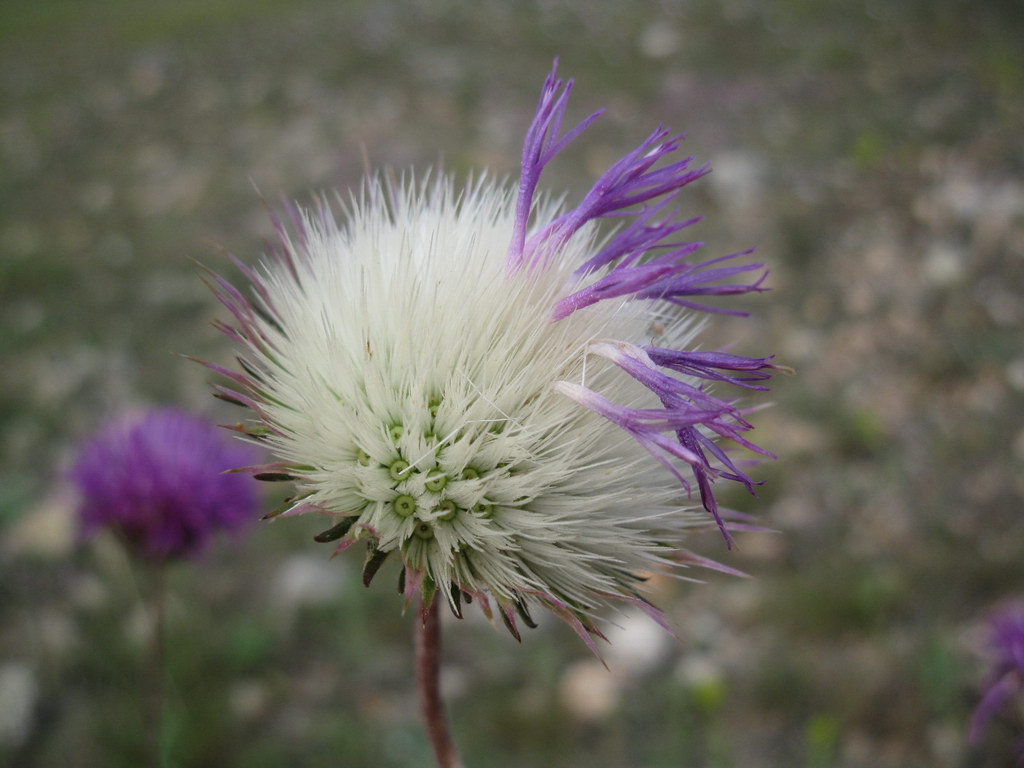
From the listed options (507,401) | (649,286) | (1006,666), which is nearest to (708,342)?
(1006,666)

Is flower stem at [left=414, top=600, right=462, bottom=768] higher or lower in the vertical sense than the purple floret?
lower

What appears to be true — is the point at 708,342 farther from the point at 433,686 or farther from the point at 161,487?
the point at 433,686

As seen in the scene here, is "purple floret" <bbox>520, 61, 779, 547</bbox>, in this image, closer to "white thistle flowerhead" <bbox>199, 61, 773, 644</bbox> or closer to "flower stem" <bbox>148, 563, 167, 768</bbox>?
"white thistle flowerhead" <bbox>199, 61, 773, 644</bbox>

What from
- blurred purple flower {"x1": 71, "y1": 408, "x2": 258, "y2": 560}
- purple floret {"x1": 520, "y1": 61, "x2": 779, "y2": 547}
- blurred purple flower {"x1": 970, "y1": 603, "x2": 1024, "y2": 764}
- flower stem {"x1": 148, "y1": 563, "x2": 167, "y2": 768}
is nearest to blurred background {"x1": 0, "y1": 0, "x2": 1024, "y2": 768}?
flower stem {"x1": 148, "y1": 563, "x2": 167, "y2": 768}

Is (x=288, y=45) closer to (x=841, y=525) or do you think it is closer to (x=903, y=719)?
(x=841, y=525)

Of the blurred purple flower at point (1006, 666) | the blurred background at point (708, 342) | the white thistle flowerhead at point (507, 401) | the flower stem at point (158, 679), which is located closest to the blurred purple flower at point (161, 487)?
the flower stem at point (158, 679)
